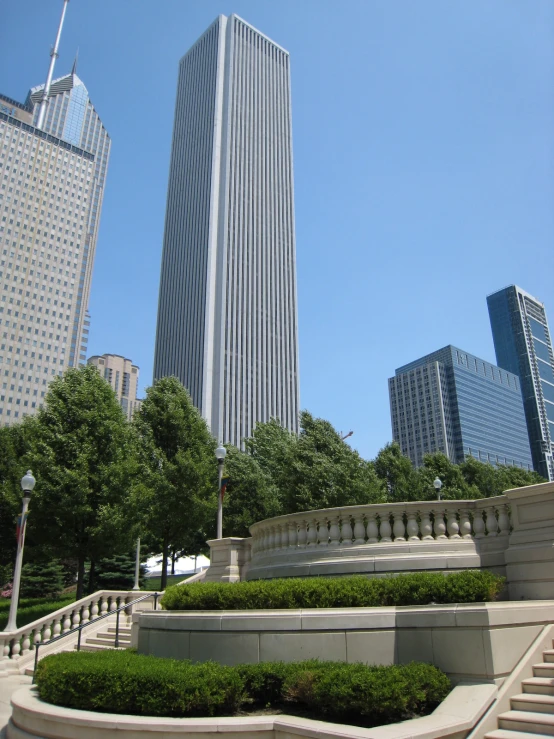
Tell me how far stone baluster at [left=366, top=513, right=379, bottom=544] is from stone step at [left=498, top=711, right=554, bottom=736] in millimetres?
5681

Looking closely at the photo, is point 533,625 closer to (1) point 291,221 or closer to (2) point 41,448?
(2) point 41,448

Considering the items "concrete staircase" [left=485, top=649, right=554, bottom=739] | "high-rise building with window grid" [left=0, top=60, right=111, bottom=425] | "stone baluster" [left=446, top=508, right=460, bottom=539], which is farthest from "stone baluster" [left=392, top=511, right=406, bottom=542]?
"high-rise building with window grid" [left=0, top=60, right=111, bottom=425]

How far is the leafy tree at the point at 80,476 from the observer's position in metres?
23.9

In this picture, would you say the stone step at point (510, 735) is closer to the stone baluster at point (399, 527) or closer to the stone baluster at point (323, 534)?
the stone baluster at point (399, 527)

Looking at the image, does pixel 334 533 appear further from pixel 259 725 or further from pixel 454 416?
pixel 454 416

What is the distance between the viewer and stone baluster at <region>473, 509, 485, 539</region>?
12570 mm

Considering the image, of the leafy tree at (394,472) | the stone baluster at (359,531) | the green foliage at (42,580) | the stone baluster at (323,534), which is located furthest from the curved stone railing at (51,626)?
the leafy tree at (394,472)

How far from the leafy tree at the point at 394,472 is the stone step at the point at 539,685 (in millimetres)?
32884

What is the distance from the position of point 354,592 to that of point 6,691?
9.90 m

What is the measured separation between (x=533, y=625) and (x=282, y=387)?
423ft

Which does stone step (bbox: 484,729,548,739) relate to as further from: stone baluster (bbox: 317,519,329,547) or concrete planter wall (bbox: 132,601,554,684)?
stone baluster (bbox: 317,519,329,547)

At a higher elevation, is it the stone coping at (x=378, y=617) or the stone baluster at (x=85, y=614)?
the stone coping at (x=378, y=617)

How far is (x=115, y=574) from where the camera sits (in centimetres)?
3712

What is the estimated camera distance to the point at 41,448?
25094 mm
